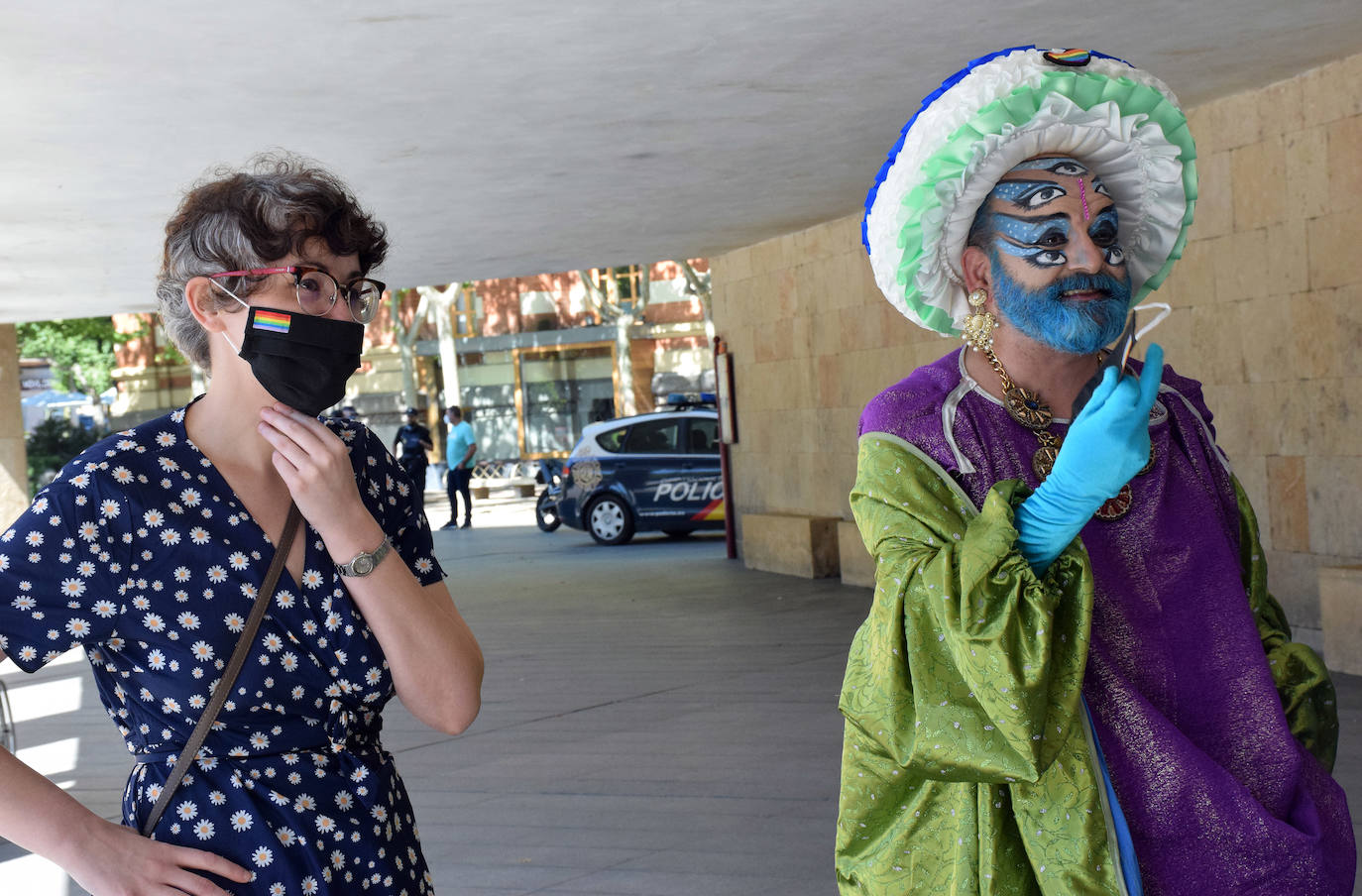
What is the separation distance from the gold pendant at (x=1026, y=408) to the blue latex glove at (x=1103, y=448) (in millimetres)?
340

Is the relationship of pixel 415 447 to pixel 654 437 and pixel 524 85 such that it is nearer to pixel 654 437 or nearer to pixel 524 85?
pixel 654 437

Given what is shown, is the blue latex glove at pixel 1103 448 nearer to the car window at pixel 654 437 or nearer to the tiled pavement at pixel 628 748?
the tiled pavement at pixel 628 748

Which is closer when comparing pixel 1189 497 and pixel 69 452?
pixel 1189 497

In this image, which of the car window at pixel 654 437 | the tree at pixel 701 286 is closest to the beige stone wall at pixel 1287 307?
the car window at pixel 654 437

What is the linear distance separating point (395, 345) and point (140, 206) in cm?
2856

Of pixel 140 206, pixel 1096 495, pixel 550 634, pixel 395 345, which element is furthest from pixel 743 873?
pixel 395 345

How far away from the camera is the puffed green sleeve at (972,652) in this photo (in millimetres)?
1653

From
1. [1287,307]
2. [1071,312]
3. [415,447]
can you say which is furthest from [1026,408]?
[415,447]

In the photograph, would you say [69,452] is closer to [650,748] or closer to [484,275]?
[484,275]

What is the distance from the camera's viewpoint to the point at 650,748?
19.3 feet

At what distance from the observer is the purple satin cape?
5.95 feet

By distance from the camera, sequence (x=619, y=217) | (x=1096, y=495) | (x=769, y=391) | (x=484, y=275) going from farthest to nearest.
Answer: (x=484, y=275), (x=769, y=391), (x=619, y=217), (x=1096, y=495)

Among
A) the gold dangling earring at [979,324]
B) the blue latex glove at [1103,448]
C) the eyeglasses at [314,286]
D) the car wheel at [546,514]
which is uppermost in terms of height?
the eyeglasses at [314,286]

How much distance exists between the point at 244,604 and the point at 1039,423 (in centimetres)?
118
